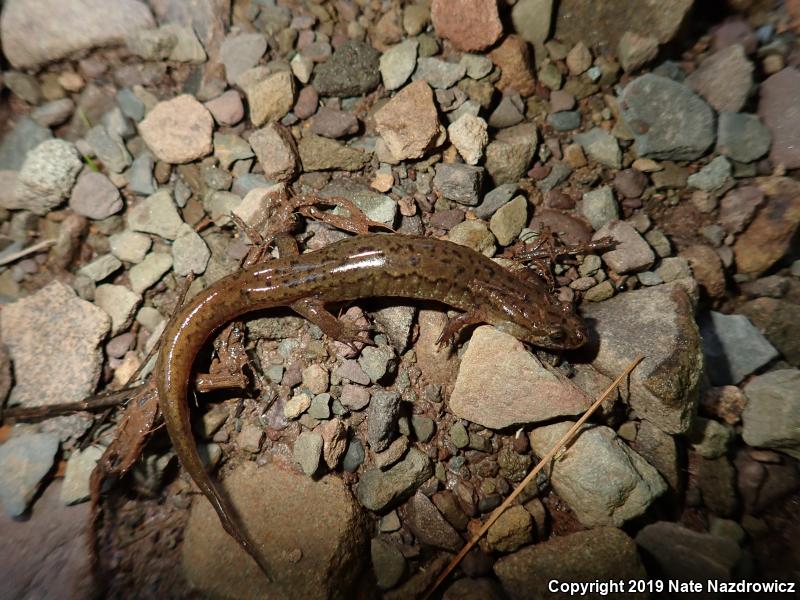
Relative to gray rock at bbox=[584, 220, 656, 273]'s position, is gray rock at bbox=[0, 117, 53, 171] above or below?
above

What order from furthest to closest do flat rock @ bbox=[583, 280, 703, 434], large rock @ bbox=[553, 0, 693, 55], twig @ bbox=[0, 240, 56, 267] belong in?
twig @ bbox=[0, 240, 56, 267]
large rock @ bbox=[553, 0, 693, 55]
flat rock @ bbox=[583, 280, 703, 434]

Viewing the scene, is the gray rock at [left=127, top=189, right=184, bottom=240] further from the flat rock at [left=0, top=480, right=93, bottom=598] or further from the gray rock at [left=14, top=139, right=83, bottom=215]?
the flat rock at [left=0, top=480, right=93, bottom=598]

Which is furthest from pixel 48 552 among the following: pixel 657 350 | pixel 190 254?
pixel 657 350

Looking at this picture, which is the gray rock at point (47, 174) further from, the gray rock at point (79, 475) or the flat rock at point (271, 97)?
the gray rock at point (79, 475)

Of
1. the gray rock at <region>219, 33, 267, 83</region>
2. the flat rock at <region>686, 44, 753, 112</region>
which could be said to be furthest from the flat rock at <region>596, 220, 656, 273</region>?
the gray rock at <region>219, 33, 267, 83</region>

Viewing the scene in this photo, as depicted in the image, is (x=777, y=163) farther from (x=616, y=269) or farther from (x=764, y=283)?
(x=616, y=269)

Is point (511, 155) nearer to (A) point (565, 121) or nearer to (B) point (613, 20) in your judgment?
(A) point (565, 121)
